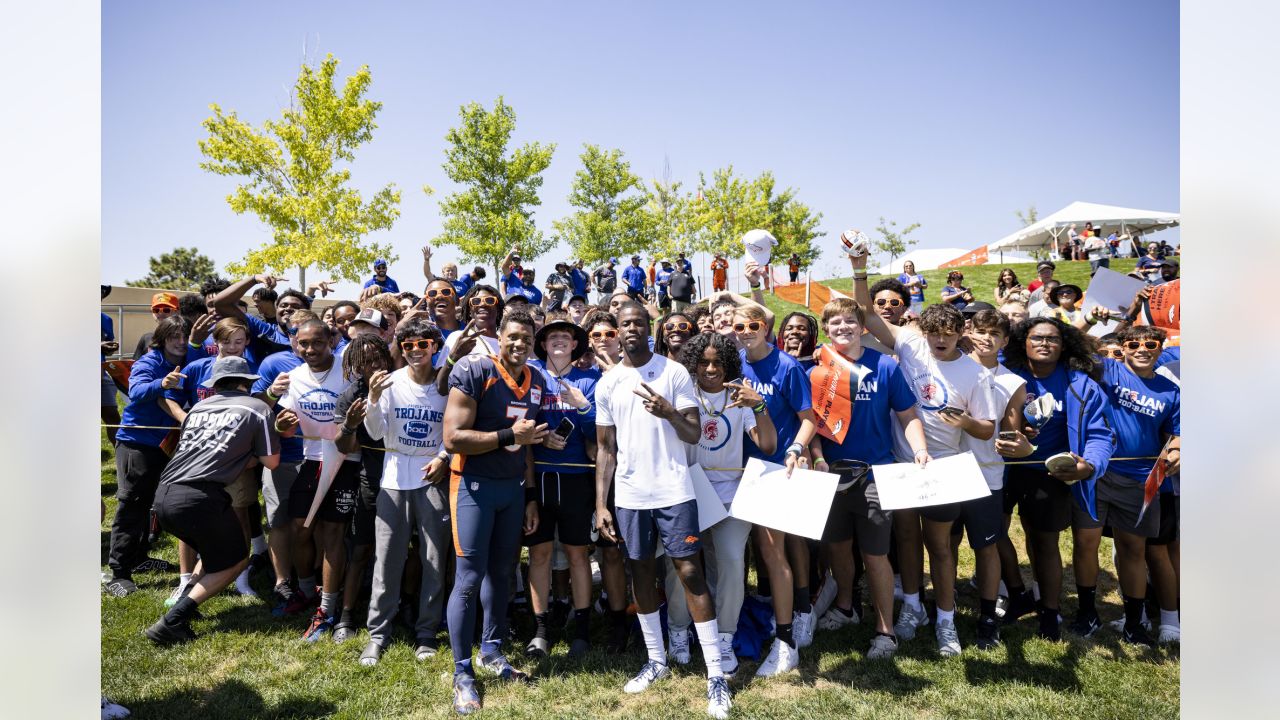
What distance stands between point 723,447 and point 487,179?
2335cm

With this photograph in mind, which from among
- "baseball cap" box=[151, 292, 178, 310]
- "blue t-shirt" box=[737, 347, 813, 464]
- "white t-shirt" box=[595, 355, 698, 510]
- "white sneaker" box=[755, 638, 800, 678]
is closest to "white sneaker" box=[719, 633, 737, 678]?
"white sneaker" box=[755, 638, 800, 678]

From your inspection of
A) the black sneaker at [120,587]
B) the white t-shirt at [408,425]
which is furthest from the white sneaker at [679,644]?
the black sneaker at [120,587]

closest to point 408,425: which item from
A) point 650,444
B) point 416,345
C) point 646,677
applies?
point 416,345

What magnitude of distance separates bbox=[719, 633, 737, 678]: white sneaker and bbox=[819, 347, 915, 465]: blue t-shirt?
1482 mm

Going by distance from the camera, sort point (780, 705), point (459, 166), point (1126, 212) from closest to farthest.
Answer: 1. point (780, 705)
2. point (459, 166)
3. point (1126, 212)

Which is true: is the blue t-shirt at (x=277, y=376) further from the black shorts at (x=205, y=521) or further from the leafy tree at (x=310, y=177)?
the leafy tree at (x=310, y=177)

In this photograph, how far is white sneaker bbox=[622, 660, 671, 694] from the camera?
441 cm

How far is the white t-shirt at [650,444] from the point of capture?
14.1ft

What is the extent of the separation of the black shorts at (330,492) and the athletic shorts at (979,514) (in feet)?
14.4

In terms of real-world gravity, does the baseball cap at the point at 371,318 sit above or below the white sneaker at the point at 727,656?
above

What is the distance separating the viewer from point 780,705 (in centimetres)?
421
